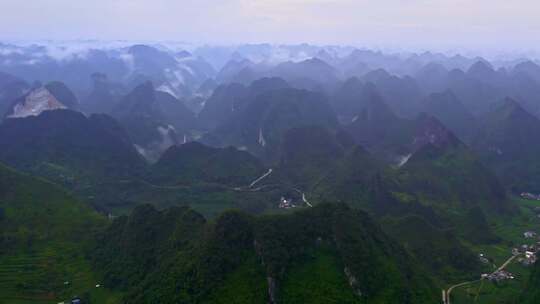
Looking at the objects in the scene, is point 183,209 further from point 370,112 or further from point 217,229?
point 370,112

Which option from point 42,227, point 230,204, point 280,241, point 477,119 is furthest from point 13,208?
point 477,119

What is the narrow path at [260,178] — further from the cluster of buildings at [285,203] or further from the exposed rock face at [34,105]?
the exposed rock face at [34,105]

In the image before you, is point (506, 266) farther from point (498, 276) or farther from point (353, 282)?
point (353, 282)

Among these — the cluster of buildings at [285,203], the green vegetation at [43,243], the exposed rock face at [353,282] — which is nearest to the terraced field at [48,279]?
the green vegetation at [43,243]

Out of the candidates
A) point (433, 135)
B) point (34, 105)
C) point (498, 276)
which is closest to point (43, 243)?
point (498, 276)

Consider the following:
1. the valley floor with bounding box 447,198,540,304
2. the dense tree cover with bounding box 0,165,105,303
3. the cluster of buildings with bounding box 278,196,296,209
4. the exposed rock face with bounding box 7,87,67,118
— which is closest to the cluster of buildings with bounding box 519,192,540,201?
the valley floor with bounding box 447,198,540,304

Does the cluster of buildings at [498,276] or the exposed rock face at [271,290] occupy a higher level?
the exposed rock face at [271,290]

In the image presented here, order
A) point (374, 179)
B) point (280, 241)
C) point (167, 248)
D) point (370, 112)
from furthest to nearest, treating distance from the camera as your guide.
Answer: point (370, 112)
point (374, 179)
point (167, 248)
point (280, 241)

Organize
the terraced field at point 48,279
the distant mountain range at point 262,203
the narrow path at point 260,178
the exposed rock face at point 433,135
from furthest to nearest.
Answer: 1. the exposed rock face at point 433,135
2. the narrow path at point 260,178
3. the terraced field at point 48,279
4. the distant mountain range at point 262,203
